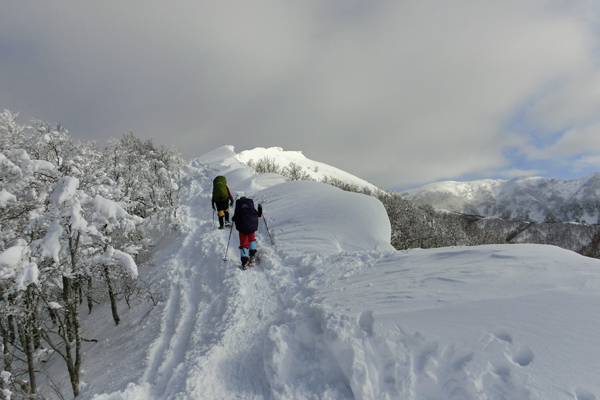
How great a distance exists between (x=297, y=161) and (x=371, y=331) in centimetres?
11488

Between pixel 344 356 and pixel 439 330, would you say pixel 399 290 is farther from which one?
pixel 344 356

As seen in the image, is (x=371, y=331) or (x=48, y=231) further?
(x=48, y=231)

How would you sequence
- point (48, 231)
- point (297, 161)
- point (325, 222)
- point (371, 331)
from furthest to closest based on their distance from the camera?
1. point (297, 161)
2. point (325, 222)
3. point (48, 231)
4. point (371, 331)

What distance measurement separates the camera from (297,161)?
117 metres

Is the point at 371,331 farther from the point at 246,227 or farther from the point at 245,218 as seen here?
the point at 245,218

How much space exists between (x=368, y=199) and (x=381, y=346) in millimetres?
8788

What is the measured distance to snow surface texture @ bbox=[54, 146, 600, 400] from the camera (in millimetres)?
2789

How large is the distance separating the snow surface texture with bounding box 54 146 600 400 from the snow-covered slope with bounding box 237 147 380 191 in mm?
62786

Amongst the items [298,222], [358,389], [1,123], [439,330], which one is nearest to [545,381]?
[439,330]

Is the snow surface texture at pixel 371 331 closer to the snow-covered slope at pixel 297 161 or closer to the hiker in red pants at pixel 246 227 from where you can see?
the hiker in red pants at pixel 246 227

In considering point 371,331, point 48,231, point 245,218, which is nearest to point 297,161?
point 245,218

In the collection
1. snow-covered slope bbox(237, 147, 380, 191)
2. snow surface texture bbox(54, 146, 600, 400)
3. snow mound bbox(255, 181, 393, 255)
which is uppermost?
snow-covered slope bbox(237, 147, 380, 191)

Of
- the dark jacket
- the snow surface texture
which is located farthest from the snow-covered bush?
the dark jacket

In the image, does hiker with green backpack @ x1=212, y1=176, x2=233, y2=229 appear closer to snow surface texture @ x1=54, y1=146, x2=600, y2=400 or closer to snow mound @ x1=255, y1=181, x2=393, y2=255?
snow mound @ x1=255, y1=181, x2=393, y2=255
